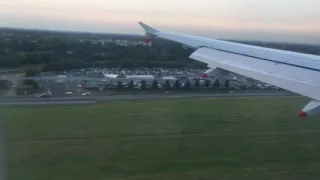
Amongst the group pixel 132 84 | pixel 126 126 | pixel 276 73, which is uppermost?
pixel 276 73

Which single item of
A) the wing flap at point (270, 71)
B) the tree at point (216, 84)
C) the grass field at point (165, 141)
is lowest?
the grass field at point (165, 141)

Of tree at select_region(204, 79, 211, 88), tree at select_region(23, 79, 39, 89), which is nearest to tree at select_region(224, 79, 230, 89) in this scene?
tree at select_region(204, 79, 211, 88)

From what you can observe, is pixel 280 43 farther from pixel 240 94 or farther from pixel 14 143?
pixel 14 143

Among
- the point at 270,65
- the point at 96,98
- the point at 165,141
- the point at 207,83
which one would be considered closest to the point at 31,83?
the point at 96,98

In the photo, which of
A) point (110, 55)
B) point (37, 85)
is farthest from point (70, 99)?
point (110, 55)

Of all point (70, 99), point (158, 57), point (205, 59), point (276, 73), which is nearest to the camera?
point (276, 73)

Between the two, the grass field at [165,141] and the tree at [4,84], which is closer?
the grass field at [165,141]

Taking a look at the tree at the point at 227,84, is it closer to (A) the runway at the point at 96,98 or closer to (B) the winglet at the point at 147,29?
(A) the runway at the point at 96,98

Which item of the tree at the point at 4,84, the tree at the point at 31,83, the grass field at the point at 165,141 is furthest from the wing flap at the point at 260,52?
the tree at the point at 4,84
